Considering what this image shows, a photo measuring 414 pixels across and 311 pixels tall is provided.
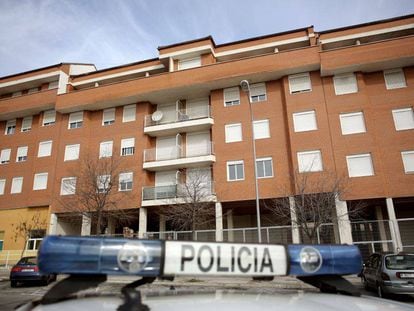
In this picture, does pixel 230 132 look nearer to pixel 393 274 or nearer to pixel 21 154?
pixel 393 274

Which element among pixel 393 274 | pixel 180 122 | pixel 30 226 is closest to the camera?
pixel 393 274

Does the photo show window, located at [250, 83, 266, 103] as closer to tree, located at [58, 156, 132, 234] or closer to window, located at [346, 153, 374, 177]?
window, located at [346, 153, 374, 177]

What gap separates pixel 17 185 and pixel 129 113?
38.2ft

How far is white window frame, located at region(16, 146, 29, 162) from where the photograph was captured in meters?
29.1

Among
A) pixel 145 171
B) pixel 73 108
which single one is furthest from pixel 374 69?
pixel 73 108

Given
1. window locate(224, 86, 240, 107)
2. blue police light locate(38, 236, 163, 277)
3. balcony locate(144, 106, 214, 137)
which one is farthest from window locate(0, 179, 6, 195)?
blue police light locate(38, 236, 163, 277)

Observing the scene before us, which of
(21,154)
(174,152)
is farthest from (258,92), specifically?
(21,154)

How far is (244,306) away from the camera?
5.63 feet

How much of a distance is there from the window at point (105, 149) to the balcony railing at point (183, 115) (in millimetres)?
3547

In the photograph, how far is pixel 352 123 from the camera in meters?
21.5

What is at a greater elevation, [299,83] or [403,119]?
[299,83]

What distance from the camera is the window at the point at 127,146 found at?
2594cm

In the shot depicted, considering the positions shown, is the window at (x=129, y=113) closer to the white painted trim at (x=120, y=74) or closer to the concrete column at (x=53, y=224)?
the white painted trim at (x=120, y=74)

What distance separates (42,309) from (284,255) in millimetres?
1349
